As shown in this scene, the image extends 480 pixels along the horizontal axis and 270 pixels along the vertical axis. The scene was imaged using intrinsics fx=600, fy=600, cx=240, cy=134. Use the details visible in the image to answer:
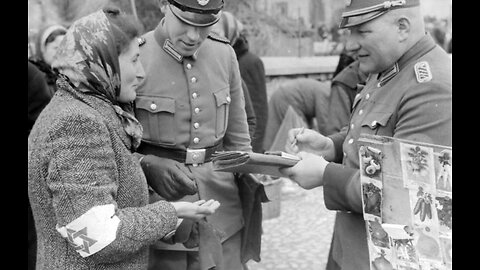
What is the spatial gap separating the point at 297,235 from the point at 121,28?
366cm

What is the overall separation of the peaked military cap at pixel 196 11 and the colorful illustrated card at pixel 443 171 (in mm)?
1175

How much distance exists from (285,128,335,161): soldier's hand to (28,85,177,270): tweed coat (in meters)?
0.86

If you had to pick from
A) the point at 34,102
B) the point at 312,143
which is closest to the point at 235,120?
the point at 312,143

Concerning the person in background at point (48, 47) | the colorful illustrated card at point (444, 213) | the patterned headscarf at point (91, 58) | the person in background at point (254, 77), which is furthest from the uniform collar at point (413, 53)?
the person in background at point (48, 47)

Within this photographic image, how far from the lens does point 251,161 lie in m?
2.29

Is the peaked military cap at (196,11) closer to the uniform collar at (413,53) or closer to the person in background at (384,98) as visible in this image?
the person in background at (384,98)

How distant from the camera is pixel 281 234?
213 inches

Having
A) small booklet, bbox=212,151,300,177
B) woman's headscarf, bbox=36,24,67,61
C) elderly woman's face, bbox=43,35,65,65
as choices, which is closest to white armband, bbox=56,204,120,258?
small booklet, bbox=212,151,300,177

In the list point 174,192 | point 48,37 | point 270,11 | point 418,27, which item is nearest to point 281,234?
point 48,37

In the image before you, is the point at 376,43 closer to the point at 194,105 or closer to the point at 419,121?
the point at 419,121

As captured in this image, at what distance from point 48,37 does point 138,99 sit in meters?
2.74

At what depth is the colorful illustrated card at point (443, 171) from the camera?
177 centimetres
